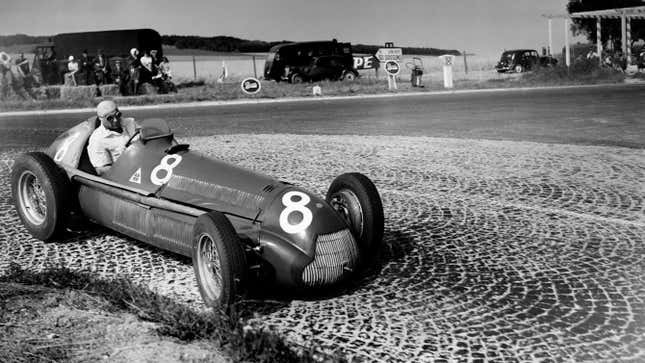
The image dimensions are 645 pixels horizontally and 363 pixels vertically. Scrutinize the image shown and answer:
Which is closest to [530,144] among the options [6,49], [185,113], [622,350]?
[622,350]

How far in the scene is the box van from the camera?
2786cm

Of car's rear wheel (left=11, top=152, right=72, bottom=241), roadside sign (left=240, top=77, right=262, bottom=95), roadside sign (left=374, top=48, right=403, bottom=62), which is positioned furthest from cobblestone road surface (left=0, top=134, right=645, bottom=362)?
roadside sign (left=374, top=48, right=403, bottom=62)

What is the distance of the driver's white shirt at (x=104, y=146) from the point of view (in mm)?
6004

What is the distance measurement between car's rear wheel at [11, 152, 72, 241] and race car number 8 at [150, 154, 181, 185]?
0.88 metres

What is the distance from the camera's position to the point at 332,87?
82.2 ft

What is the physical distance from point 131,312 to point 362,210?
1.70 m

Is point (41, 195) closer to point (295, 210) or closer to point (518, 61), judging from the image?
point (295, 210)

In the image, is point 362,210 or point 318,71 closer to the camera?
point 362,210

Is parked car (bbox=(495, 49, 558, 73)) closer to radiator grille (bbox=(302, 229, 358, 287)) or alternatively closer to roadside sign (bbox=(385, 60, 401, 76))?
roadside sign (bbox=(385, 60, 401, 76))

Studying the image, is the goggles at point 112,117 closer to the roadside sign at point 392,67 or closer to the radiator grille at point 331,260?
the radiator grille at point 331,260

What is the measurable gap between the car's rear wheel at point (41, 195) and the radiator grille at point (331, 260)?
7.82ft

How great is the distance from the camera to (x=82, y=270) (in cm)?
521

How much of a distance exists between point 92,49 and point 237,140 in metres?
16.8

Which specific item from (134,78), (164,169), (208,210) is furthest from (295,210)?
(134,78)
